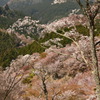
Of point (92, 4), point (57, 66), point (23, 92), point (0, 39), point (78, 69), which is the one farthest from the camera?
point (0, 39)

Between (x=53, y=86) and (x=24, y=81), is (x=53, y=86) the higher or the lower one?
the lower one

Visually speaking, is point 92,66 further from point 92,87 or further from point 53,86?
point 53,86

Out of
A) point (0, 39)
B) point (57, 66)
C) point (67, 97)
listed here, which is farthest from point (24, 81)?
point (0, 39)

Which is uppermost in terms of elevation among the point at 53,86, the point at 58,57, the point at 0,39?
the point at 0,39

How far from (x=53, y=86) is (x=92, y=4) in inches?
1083

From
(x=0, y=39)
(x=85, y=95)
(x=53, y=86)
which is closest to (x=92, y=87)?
(x=85, y=95)

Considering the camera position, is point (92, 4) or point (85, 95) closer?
point (92, 4)

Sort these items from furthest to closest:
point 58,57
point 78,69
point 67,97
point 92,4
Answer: point 58,57 → point 78,69 → point 67,97 → point 92,4

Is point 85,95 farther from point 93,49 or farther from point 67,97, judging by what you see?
point 93,49

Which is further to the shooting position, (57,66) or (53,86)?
(57,66)

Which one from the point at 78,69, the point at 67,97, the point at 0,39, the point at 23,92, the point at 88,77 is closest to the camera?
the point at 67,97

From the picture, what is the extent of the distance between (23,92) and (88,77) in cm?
1143

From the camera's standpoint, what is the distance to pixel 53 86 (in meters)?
33.7

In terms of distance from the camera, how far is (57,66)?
151 ft
